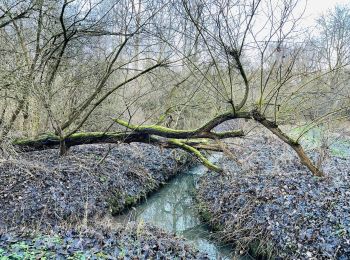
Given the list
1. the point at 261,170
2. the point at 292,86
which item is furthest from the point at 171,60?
the point at 261,170

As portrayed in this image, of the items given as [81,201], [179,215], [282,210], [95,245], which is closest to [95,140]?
[81,201]

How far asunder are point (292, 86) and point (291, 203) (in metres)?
2.95

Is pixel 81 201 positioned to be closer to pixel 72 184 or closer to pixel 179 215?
pixel 72 184

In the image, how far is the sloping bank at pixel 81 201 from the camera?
4453 millimetres

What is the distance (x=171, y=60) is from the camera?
8570 millimetres

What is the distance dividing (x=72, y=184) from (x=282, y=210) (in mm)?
4520

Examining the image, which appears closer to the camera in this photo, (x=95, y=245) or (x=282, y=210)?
(x=95, y=245)

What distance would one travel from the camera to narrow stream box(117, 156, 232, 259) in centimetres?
629

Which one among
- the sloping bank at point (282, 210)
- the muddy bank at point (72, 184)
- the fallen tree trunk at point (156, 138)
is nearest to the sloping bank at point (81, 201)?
the muddy bank at point (72, 184)

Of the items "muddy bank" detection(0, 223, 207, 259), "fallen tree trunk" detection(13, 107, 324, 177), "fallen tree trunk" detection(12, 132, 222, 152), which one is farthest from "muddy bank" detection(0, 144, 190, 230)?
"muddy bank" detection(0, 223, 207, 259)

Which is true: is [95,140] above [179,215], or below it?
above

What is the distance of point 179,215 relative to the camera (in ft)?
26.5

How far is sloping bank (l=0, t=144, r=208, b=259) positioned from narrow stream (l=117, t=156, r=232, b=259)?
32 centimetres

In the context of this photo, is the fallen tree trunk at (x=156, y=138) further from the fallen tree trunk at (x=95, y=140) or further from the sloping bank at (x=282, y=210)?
the sloping bank at (x=282, y=210)
